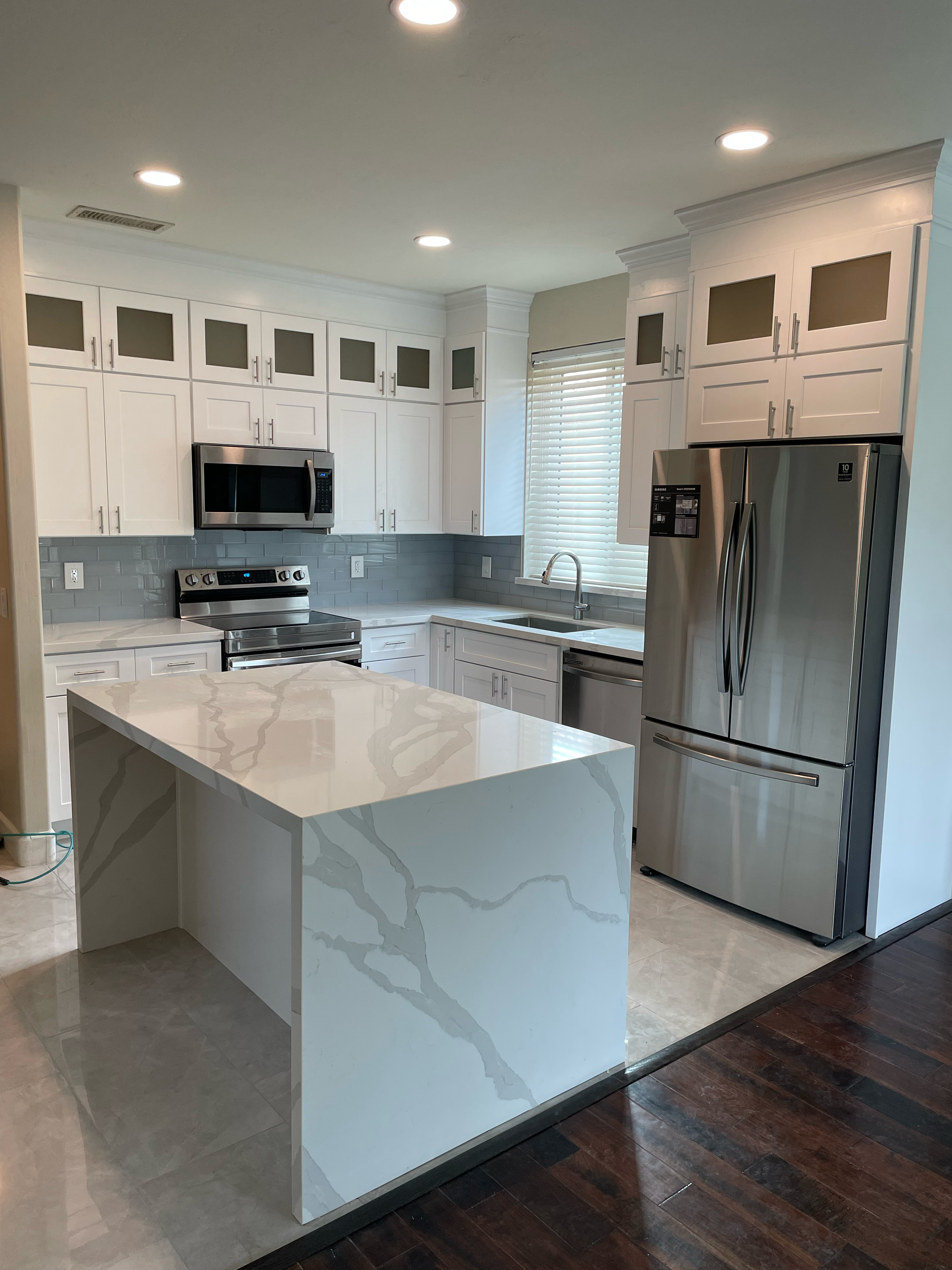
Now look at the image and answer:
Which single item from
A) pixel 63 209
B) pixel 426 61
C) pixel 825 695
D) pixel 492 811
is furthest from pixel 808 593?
pixel 63 209

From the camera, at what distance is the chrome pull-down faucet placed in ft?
15.6

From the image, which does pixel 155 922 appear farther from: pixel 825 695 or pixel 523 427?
pixel 523 427

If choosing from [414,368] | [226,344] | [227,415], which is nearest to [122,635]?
[227,415]

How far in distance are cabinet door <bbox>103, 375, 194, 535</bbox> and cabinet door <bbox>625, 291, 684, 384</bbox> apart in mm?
2050

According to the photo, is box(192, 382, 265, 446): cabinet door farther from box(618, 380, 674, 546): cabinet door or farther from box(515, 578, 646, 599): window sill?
box(618, 380, 674, 546): cabinet door

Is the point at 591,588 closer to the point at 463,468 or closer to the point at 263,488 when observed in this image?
the point at 463,468

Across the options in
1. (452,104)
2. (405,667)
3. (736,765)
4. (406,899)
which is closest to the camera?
(406,899)

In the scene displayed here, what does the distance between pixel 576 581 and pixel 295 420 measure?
65.4 inches

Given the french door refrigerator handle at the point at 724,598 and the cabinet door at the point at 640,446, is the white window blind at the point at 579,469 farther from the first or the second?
the french door refrigerator handle at the point at 724,598

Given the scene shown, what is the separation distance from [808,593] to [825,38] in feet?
5.12

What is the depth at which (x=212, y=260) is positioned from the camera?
428 cm

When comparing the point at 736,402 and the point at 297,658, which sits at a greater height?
the point at 736,402

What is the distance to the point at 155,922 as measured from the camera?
3158mm

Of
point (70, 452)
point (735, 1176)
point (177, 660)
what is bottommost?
point (735, 1176)
